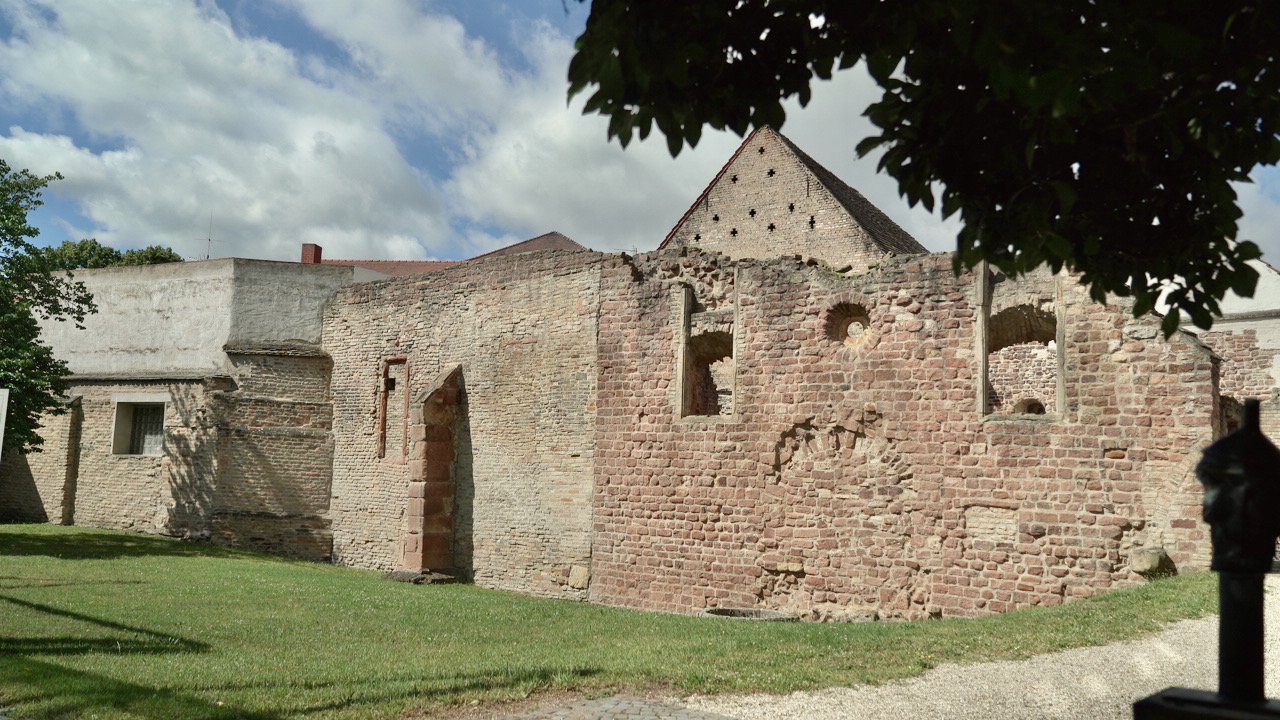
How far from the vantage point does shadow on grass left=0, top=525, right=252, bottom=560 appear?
15.6 m

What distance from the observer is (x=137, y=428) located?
21.5m

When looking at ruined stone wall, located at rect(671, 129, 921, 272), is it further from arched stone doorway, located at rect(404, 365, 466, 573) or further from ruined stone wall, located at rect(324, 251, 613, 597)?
arched stone doorway, located at rect(404, 365, 466, 573)

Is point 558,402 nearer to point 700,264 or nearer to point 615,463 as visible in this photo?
point 615,463

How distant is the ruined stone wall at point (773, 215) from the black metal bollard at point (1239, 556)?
21.1m

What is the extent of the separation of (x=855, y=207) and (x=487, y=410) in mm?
12862

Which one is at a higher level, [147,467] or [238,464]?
[238,464]

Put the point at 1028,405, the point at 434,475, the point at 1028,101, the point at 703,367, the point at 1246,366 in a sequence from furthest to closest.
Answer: the point at 1028,405 < the point at 1246,366 < the point at 434,475 < the point at 703,367 < the point at 1028,101

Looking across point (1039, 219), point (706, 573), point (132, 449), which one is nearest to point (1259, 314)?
point (706, 573)

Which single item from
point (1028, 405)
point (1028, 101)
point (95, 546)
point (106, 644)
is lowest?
point (95, 546)

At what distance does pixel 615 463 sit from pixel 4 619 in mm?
7694

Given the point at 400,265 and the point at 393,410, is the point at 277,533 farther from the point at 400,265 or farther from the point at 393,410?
the point at 400,265

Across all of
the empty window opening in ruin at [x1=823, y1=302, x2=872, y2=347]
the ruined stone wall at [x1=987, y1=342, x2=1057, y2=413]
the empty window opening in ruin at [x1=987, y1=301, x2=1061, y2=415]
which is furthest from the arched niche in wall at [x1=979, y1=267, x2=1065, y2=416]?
the ruined stone wall at [x1=987, y1=342, x2=1057, y2=413]

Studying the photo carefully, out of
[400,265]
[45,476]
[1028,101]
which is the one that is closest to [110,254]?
[400,265]

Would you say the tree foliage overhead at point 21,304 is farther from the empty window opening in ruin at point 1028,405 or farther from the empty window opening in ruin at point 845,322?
the empty window opening in ruin at point 1028,405
